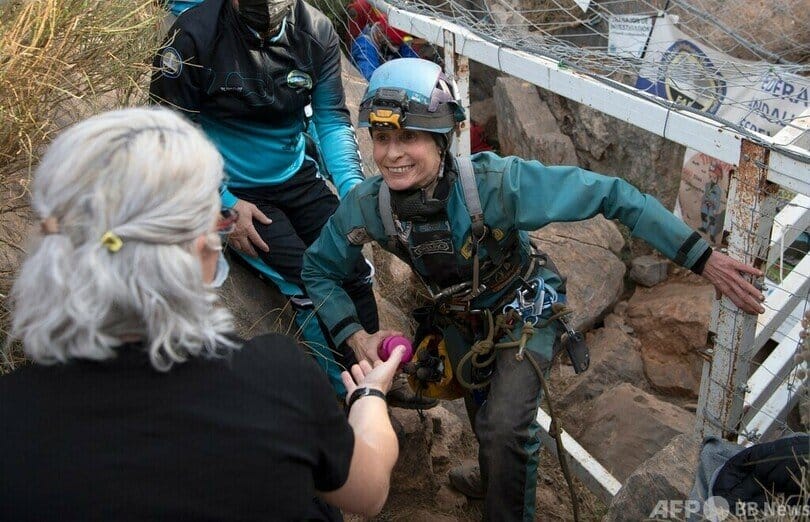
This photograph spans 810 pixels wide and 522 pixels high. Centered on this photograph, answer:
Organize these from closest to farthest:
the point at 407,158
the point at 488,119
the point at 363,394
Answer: the point at 363,394, the point at 407,158, the point at 488,119

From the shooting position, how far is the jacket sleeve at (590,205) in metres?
2.90

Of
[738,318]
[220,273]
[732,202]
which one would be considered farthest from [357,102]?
[220,273]

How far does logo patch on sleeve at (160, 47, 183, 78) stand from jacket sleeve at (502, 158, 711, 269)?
4.90 feet

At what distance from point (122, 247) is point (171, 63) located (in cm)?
210

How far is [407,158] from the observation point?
10.0ft

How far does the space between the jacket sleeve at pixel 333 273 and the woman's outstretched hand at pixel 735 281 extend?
4.46 feet

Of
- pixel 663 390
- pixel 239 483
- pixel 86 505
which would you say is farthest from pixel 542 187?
pixel 663 390

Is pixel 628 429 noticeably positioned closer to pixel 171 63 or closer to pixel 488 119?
pixel 171 63

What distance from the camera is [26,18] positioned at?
3.12 metres

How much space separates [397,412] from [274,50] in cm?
186

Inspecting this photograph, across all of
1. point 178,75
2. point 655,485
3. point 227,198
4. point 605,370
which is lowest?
point 605,370

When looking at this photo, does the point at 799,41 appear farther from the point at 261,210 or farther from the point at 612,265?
the point at 261,210

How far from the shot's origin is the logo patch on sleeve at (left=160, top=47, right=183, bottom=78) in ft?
11.3

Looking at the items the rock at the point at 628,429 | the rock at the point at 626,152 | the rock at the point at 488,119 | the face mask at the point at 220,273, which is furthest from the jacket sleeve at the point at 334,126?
the rock at the point at 488,119
